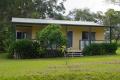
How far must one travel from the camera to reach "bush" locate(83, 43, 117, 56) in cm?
3170

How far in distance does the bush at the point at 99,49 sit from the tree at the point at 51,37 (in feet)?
12.0

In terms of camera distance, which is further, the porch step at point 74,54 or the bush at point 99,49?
the bush at point 99,49

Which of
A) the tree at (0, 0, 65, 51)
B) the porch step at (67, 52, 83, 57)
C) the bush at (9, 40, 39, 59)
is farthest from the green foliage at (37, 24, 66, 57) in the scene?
the tree at (0, 0, 65, 51)

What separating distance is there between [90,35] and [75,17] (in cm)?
4311

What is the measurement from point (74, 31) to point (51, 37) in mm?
6597

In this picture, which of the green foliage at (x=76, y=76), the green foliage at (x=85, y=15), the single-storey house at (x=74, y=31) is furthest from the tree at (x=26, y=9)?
the green foliage at (x=76, y=76)

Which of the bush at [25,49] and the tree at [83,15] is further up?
the tree at [83,15]

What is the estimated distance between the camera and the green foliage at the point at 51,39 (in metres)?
28.5

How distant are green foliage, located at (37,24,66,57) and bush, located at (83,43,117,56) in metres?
3.39

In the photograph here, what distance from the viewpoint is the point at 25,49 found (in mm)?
28875

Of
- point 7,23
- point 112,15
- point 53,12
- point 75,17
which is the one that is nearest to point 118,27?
point 112,15

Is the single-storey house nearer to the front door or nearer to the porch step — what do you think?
the front door

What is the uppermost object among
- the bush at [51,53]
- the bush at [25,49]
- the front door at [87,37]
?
the front door at [87,37]

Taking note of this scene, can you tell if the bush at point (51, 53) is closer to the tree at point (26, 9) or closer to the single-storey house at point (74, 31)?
the single-storey house at point (74, 31)
